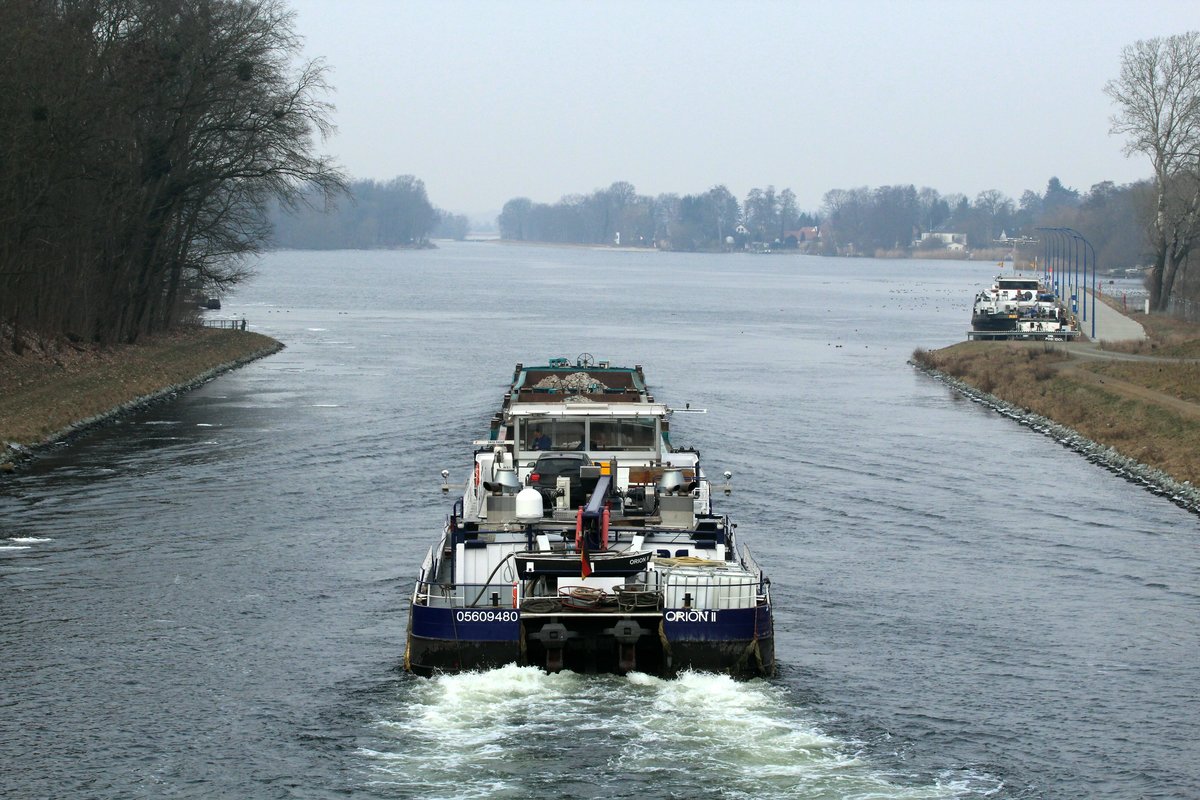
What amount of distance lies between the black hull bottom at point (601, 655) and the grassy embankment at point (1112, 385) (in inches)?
1063

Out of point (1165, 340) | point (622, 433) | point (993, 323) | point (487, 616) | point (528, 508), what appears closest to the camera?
point (487, 616)

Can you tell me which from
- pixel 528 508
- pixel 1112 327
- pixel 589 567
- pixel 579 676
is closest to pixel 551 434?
pixel 528 508

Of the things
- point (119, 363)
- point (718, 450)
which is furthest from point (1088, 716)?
point (119, 363)

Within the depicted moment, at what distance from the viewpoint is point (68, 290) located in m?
76.5

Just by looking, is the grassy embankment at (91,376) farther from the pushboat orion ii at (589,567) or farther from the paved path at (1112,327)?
the paved path at (1112,327)

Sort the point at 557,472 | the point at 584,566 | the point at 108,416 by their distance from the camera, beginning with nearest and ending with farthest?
the point at 584,566 < the point at 557,472 < the point at 108,416

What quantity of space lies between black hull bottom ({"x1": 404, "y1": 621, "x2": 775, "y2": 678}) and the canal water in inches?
11.3

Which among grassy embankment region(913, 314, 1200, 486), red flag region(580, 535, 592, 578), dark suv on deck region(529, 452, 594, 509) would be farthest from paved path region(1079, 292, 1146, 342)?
red flag region(580, 535, 592, 578)

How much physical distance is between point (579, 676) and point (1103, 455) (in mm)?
34569

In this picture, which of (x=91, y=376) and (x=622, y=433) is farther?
(x=91, y=376)

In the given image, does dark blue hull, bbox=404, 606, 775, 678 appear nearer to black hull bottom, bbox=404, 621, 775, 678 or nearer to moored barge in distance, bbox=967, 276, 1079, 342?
black hull bottom, bbox=404, 621, 775, 678

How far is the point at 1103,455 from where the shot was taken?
5600 centimetres

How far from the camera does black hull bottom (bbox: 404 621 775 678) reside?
87.2 ft

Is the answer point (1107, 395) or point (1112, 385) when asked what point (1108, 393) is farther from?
point (1112, 385)
